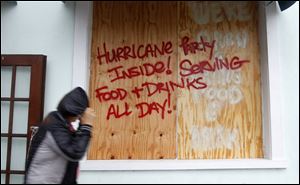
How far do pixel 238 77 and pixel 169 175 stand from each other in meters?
1.57

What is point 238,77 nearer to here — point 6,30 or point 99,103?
point 99,103

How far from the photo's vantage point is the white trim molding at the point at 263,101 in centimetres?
411

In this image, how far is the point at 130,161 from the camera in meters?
4.28

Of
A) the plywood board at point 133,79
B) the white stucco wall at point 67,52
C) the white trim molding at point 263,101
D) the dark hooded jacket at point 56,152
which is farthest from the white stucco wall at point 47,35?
the dark hooded jacket at point 56,152

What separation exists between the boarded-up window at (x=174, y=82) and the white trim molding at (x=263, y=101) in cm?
15

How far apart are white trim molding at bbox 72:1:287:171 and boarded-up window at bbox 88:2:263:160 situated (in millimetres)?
146

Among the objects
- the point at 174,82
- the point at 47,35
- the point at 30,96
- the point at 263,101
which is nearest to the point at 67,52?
the point at 47,35

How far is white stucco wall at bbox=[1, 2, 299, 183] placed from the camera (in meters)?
4.15

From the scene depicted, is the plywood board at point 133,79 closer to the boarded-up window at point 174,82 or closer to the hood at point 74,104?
the boarded-up window at point 174,82

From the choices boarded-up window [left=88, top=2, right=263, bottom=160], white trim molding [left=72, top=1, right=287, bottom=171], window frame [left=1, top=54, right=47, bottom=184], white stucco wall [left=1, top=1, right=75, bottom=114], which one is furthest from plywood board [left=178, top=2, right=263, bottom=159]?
window frame [left=1, top=54, right=47, bottom=184]

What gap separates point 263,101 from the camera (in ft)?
14.6

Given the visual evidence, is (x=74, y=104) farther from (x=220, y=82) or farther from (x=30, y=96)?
(x=220, y=82)

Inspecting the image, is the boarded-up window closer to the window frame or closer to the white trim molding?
the white trim molding

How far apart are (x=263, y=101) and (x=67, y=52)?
257 centimetres
